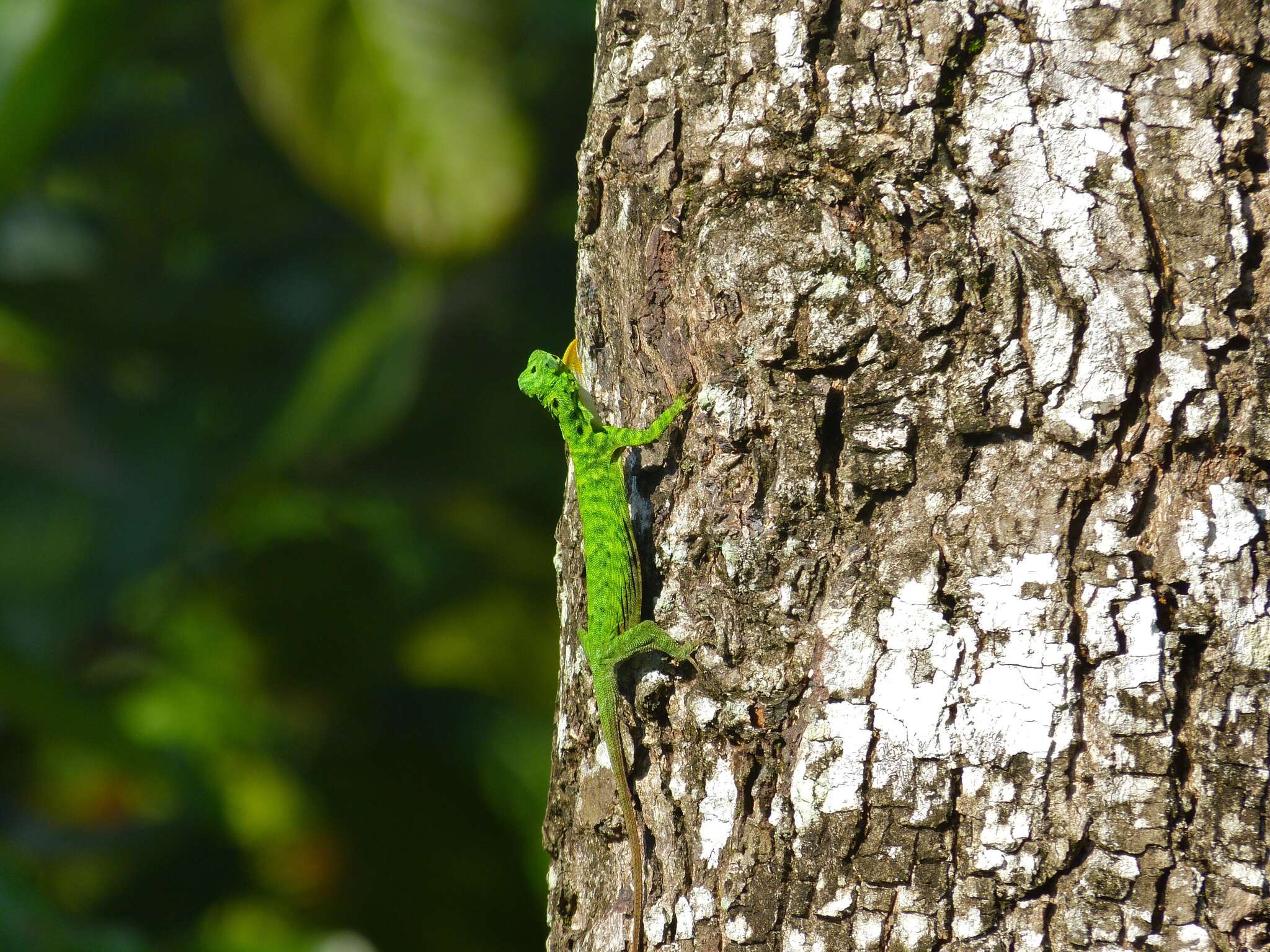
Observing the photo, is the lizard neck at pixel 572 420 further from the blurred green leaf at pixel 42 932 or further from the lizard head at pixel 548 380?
the blurred green leaf at pixel 42 932

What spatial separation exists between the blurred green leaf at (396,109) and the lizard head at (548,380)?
155 cm

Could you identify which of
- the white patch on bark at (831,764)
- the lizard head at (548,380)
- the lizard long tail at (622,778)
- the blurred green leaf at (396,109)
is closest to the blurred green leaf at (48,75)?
the blurred green leaf at (396,109)

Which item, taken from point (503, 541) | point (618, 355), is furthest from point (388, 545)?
point (618, 355)

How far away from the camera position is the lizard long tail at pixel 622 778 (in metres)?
1.98

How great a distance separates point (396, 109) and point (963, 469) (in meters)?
3.61

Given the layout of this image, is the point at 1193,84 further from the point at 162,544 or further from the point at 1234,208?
the point at 162,544

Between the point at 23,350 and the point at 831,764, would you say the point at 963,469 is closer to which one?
the point at 831,764

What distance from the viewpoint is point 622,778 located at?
2000 mm

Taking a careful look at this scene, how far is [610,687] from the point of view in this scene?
205 cm

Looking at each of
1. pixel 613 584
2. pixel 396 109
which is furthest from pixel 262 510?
pixel 613 584

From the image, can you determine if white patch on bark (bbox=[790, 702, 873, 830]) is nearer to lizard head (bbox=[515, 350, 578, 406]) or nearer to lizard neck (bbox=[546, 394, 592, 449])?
lizard neck (bbox=[546, 394, 592, 449])

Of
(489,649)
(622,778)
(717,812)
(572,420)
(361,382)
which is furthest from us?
(489,649)

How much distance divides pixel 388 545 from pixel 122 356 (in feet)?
6.52

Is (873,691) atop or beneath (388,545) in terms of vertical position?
beneath
